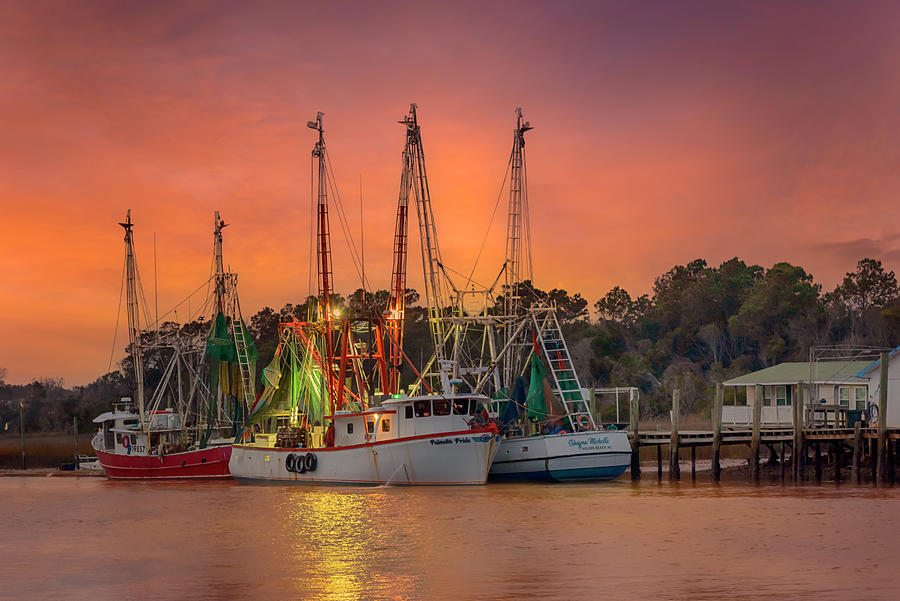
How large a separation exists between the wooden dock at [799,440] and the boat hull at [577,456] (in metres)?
4.12

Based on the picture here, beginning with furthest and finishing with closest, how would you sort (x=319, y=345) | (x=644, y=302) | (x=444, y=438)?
(x=644, y=302) → (x=319, y=345) → (x=444, y=438)

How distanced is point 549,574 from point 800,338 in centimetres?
9017

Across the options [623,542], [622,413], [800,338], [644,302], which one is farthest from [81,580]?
[644,302]

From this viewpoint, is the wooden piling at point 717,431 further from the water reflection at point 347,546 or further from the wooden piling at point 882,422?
the water reflection at point 347,546

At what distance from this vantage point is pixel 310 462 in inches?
2233

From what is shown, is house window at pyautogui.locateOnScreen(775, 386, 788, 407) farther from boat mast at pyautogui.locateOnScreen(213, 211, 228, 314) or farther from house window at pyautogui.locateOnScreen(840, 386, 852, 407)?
boat mast at pyautogui.locateOnScreen(213, 211, 228, 314)

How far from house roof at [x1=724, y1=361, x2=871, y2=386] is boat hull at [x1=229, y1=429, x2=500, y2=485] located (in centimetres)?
1890

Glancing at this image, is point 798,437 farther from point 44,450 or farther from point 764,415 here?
point 44,450

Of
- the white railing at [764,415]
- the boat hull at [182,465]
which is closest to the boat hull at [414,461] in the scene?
the boat hull at [182,465]

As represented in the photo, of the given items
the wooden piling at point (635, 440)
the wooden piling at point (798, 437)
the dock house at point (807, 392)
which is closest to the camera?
the wooden piling at point (798, 437)

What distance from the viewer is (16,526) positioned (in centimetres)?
4247

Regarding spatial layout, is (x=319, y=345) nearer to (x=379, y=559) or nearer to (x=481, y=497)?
(x=481, y=497)

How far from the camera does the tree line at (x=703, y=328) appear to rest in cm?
10744

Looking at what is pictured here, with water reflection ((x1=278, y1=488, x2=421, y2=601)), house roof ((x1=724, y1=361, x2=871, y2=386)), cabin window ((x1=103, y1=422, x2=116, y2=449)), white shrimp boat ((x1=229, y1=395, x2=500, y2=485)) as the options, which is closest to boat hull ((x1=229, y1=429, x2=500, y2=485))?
white shrimp boat ((x1=229, y1=395, x2=500, y2=485))
